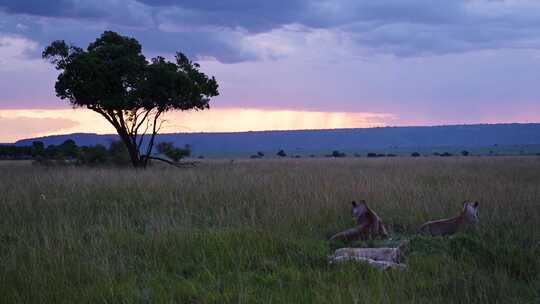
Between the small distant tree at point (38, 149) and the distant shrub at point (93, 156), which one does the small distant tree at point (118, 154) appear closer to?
the distant shrub at point (93, 156)

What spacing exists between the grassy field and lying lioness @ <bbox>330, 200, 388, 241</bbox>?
0.27 metres

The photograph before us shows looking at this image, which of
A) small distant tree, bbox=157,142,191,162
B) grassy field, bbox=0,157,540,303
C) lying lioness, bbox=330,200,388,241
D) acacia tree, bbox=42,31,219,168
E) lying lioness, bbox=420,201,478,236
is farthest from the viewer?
small distant tree, bbox=157,142,191,162

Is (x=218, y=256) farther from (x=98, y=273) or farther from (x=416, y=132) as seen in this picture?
(x=416, y=132)

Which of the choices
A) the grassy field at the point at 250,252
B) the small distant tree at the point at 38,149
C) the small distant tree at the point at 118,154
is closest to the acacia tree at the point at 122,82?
the small distant tree at the point at 118,154

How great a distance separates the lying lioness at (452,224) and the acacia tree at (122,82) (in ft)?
57.5

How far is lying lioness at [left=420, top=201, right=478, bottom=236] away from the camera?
297 inches

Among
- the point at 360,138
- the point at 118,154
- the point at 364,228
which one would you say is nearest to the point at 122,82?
the point at 118,154

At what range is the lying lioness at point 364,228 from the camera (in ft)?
23.4

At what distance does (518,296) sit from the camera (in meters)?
5.01

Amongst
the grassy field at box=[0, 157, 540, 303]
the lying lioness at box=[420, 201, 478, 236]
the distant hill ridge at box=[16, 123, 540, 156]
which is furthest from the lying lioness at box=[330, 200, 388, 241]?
the distant hill ridge at box=[16, 123, 540, 156]

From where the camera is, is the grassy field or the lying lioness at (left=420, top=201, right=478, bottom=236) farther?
the lying lioness at (left=420, top=201, right=478, bottom=236)

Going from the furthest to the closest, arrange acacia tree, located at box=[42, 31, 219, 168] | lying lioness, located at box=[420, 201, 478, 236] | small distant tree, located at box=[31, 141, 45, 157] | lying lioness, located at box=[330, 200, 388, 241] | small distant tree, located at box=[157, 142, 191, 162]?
small distant tree, located at box=[31, 141, 45, 157]
small distant tree, located at box=[157, 142, 191, 162]
acacia tree, located at box=[42, 31, 219, 168]
lying lioness, located at box=[420, 201, 478, 236]
lying lioness, located at box=[330, 200, 388, 241]

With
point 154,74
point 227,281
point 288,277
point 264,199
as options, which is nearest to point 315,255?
point 288,277

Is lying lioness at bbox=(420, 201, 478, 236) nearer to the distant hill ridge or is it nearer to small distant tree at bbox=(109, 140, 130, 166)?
small distant tree at bbox=(109, 140, 130, 166)
